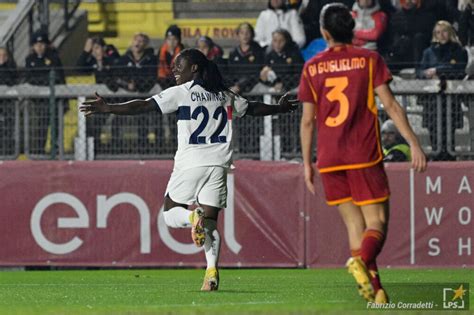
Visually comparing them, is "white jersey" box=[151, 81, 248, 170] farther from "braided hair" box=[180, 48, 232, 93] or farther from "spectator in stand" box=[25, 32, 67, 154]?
"spectator in stand" box=[25, 32, 67, 154]

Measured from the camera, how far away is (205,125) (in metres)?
12.4

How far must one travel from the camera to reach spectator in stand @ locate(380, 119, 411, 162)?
18.0 m

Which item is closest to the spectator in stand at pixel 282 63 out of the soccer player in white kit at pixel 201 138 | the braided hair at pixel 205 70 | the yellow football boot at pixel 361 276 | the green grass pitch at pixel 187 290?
the green grass pitch at pixel 187 290

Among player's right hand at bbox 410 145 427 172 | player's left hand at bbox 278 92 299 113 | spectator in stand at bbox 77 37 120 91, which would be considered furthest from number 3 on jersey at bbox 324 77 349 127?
spectator in stand at bbox 77 37 120 91

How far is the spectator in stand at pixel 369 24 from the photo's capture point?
66.9 feet

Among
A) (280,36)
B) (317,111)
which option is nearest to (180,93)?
(317,111)

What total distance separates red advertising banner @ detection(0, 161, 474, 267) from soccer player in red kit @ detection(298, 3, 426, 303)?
7991 millimetres

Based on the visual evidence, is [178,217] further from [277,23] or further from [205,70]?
[277,23]

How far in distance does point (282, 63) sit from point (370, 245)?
34.5 feet

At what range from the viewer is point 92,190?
58.5 feet

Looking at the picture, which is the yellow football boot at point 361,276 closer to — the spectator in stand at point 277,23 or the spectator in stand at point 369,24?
the spectator in stand at point 369,24

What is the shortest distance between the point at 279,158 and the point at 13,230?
3590 mm

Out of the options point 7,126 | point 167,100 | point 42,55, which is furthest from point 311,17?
point 167,100

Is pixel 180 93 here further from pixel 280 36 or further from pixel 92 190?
pixel 280 36
